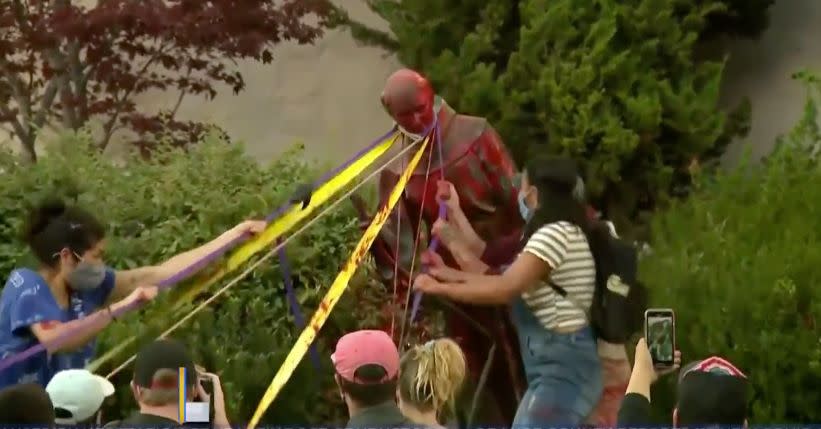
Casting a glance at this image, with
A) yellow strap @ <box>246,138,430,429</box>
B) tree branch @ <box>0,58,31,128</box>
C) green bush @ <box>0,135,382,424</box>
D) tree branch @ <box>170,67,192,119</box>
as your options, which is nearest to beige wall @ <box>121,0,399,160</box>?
tree branch @ <box>170,67,192,119</box>

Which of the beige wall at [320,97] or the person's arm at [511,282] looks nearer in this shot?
the person's arm at [511,282]

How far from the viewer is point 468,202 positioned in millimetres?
5809

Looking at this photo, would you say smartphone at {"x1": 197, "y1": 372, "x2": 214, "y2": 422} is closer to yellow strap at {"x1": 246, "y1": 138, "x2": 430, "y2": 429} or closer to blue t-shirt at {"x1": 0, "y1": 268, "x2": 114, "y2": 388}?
blue t-shirt at {"x1": 0, "y1": 268, "x2": 114, "y2": 388}

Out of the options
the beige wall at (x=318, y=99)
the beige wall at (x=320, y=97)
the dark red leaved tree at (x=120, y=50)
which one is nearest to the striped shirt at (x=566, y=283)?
the dark red leaved tree at (x=120, y=50)

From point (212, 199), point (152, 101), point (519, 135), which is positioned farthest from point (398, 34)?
point (212, 199)

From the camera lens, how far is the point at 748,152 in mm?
9250

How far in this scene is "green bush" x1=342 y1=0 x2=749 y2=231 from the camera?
423 inches

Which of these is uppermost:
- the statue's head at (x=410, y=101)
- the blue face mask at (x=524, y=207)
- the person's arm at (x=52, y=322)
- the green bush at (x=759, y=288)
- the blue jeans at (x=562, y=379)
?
the statue's head at (x=410, y=101)

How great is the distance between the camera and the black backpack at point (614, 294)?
204 inches

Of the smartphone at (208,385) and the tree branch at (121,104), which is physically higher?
the tree branch at (121,104)

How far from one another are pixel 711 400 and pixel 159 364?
5.10 feet

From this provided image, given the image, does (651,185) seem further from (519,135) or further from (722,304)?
(722,304)

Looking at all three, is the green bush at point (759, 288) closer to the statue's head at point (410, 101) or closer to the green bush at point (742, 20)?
the statue's head at point (410, 101)

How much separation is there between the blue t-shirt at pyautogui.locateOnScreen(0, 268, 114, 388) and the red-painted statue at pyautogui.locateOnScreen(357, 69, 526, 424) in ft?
4.51
